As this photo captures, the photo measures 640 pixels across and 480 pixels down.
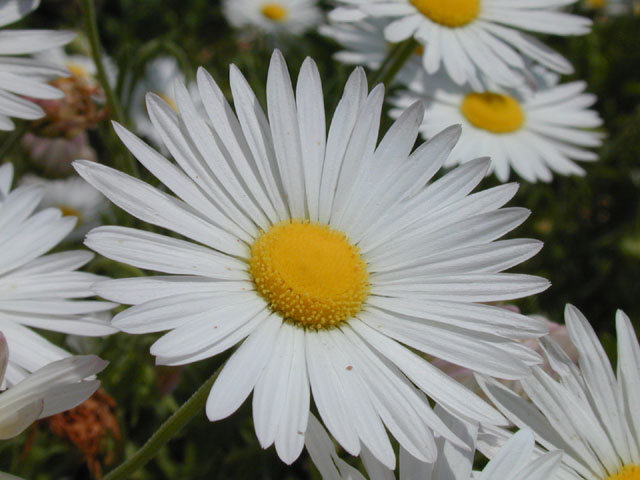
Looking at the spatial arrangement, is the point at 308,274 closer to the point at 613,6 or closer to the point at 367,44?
the point at 367,44

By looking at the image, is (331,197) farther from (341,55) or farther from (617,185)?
(617,185)

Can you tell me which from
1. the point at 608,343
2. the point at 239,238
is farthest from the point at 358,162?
the point at 608,343

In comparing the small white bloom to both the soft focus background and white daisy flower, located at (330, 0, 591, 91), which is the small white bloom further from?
white daisy flower, located at (330, 0, 591, 91)

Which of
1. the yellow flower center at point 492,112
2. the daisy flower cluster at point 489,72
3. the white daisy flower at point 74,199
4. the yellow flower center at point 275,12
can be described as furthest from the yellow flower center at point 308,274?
the yellow flower center at point 275,12

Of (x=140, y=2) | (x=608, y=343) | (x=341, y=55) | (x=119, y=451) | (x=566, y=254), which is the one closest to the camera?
(x=608, y=343)

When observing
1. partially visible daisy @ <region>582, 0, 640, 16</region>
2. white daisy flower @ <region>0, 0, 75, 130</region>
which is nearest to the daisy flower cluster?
white daisy flower @ <region>0, 0, 75, 130</region>

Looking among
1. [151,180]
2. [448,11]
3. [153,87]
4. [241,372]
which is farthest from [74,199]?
[241,372]
